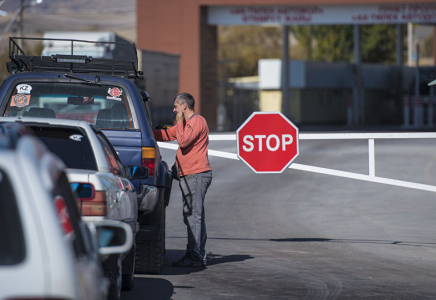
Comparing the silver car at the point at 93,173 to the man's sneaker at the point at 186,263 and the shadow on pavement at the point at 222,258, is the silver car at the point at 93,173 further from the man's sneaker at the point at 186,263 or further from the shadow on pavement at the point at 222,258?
the shadow on pavement at the point at 222,258

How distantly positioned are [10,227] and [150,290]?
4.20 m

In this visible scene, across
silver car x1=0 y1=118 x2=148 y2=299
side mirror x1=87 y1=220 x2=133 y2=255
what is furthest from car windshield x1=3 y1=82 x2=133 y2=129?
side mirror x1=87 y1=220 x2=133 y2=255

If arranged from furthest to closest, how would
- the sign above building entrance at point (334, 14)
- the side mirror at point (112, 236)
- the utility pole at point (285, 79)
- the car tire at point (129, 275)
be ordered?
the utility pole at point (285, 79) → the sign above building entrance at point (334, 14) → the car tire at point (129, 275) → the side mirror at point (112, 236)

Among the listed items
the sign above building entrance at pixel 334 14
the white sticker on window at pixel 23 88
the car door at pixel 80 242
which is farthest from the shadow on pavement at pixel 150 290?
the sign above building entrance at pixel 334 14

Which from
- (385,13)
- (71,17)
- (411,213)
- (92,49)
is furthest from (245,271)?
(71,17)

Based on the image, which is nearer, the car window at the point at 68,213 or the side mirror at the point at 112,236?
the car window at the point at 68,213

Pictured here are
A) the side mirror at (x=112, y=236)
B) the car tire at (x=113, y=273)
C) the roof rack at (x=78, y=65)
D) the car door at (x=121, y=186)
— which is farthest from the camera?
the roof rack at (x=78, y=65)

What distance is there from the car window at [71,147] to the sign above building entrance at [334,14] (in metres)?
34.9

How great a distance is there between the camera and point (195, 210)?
8719 millimetres

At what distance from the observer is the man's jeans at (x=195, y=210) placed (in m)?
8.65

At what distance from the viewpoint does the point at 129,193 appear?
6199mm

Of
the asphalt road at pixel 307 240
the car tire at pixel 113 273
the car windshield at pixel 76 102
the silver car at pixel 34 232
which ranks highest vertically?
the car windshield at pixel 76 102

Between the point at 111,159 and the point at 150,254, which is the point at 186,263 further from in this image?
the point at 111,159

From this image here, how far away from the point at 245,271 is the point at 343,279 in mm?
1085
